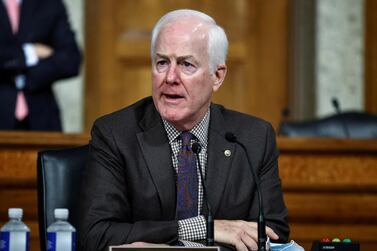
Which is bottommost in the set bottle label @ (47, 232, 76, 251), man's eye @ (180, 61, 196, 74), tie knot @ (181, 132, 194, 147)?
bottle label @ (47, 232, 76, 251)

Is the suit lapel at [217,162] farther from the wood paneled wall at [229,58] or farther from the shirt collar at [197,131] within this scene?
the wood paneled wall at [229,58]

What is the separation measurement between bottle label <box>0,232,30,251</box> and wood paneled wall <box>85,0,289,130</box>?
177 inches

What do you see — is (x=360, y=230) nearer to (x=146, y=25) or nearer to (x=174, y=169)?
(x=174, y=169)

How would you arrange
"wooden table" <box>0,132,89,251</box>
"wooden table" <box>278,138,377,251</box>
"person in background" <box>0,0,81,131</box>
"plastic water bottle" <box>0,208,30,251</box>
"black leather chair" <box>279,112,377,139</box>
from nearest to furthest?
"plastic water bottle" <box>0,208,30,251</box>
"wooden table" <box>0,132,89,251</box>
"wooden table" <box>278,138,377,251</box>
"person in background" <box>0,0,81,131</box>
"black leather chair" <box>279,112,377,139</box>

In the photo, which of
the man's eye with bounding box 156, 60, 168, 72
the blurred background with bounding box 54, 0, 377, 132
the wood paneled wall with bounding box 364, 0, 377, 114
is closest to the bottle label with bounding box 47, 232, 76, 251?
the man's eye with bounding box 156, 60, 168, 72

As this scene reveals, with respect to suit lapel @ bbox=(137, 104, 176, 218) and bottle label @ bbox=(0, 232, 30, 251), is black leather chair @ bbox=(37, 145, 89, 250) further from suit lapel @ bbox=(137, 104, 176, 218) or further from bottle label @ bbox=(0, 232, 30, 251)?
bottle label @ bbox=(0, 232, 30, 251)

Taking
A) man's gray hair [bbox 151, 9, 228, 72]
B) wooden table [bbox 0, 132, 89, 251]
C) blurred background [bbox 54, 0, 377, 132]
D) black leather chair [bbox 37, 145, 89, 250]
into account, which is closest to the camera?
man's gray hair [bbox 151, 9, 228, 72]

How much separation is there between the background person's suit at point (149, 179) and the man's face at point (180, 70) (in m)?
0.15

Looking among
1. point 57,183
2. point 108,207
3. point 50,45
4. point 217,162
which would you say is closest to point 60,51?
point 50,45

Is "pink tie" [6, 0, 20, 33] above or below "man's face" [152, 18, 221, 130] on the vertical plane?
above

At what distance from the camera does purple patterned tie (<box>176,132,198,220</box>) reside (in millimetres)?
3135

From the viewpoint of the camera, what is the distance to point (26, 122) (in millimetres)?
5215

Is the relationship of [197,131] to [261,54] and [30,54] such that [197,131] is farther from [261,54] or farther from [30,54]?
[261,54]

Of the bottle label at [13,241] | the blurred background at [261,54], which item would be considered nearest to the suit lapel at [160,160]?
the bottle label at [13,241]
